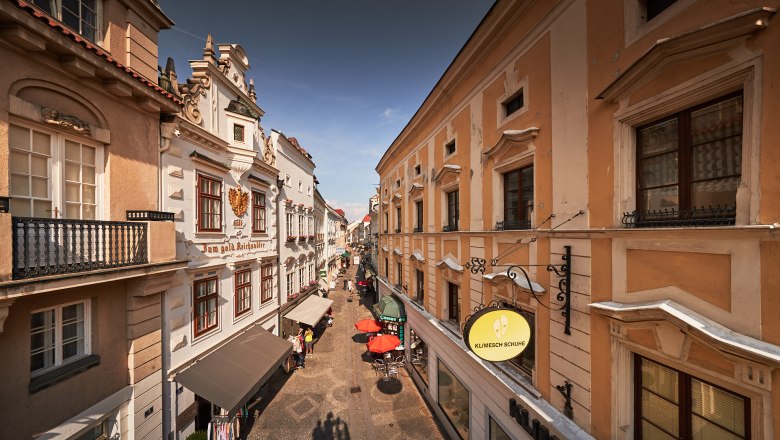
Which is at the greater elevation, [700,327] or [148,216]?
[148,216]

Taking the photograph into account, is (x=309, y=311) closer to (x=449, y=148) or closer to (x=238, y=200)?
(x=238, y=200)

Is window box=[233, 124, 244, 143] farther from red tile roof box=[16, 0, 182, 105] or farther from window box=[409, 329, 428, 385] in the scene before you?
window box=[409, 329, 428, 385]

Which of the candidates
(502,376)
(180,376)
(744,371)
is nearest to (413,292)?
(502,376)

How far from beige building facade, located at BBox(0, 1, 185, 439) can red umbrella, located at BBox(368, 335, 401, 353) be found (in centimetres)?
816

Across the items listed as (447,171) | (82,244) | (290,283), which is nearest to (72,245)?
(82,244)

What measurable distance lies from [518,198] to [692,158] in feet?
10.4

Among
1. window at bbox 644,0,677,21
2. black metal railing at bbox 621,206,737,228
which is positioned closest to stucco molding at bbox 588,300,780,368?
black metal railing at bbox 621,206,737,228

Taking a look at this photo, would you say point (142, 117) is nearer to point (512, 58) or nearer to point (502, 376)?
point (512, 58)

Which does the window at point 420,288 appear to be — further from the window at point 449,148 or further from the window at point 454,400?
the window at point 449,148

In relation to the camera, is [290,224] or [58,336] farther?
[290,224]

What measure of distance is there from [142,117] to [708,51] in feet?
36.3

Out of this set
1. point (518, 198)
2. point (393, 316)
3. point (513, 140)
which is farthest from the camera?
point (393, 316)

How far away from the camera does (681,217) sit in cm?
372

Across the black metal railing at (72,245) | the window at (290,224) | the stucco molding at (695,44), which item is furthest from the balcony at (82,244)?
the stucco molding at (695,44)
